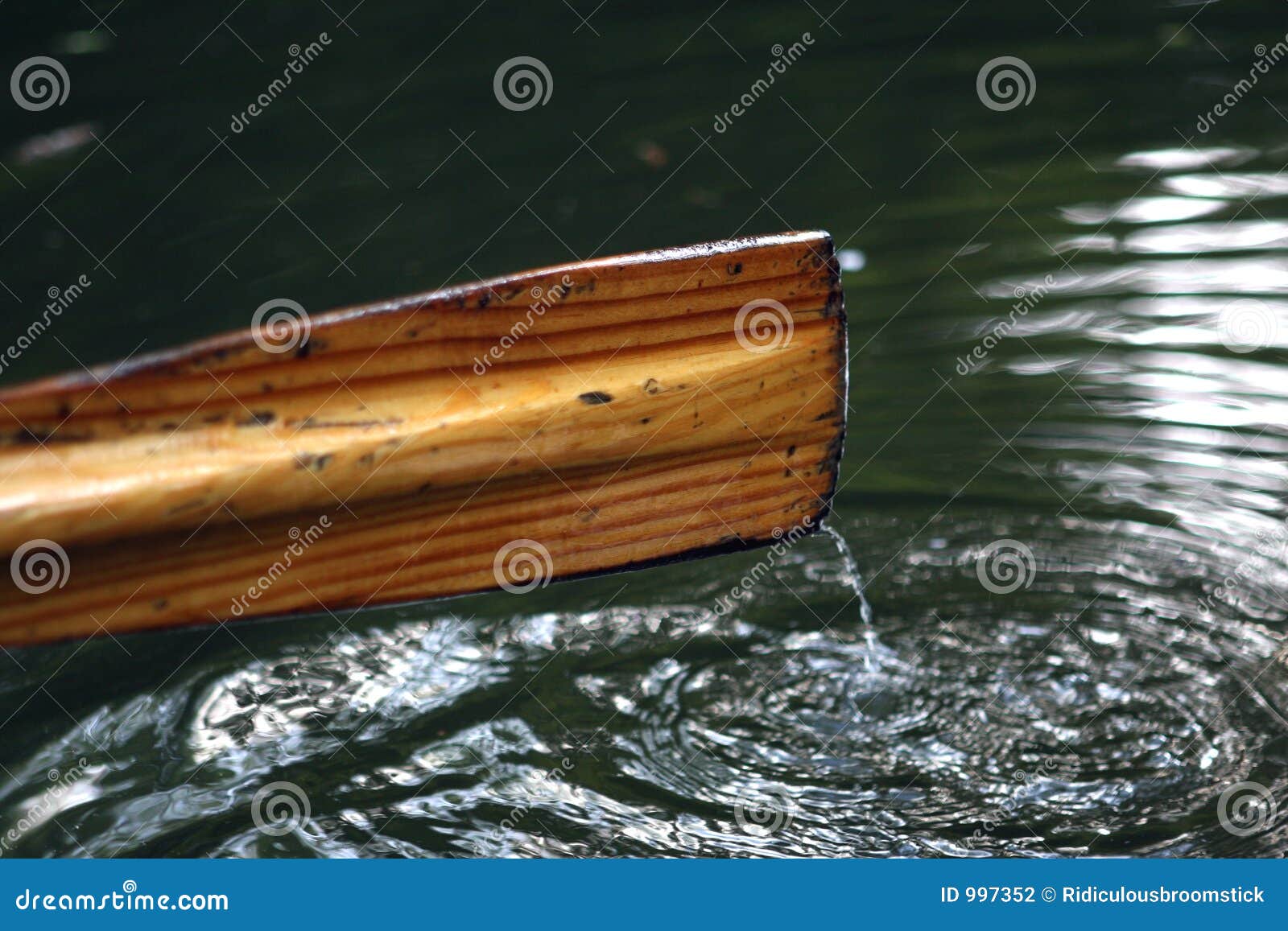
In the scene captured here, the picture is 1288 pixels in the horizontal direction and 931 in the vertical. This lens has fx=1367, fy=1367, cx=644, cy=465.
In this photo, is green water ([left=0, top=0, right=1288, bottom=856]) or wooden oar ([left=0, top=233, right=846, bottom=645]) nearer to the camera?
wooden oar ([left=0, top=233, right=846, bottom=645])

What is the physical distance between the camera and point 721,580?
9.86ft

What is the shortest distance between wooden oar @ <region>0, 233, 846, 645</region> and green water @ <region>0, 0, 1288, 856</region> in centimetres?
52

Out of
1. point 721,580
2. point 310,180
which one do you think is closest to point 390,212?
point 310,180

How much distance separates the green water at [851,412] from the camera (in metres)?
2.39

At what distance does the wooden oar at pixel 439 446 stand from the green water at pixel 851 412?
518 millimetres

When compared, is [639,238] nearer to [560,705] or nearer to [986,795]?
[560,705]

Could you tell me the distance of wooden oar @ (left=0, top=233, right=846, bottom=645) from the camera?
69.4 inches

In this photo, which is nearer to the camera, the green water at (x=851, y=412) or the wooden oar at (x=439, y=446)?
the wooden oar at (x=439, y=446)

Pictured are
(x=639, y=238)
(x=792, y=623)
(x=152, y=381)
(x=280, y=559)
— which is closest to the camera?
(x=152, y=381)

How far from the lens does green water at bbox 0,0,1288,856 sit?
7.83 ft

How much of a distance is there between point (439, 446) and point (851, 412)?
1.75m

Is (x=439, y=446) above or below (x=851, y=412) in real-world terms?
below

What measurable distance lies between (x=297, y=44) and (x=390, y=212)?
113 centimetres

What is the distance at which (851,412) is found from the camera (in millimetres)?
3502
